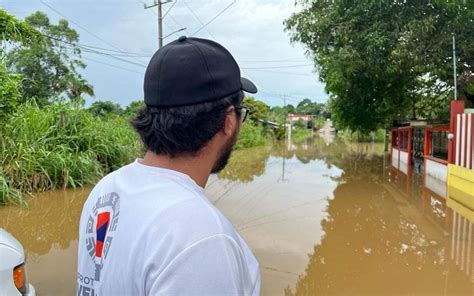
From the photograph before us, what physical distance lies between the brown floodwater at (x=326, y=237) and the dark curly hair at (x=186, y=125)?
3.66 meters

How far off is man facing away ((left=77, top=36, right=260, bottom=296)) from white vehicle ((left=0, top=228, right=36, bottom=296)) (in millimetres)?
1382

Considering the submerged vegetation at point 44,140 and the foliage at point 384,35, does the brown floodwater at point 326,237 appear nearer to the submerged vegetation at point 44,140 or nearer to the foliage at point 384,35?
the submerged vegetation at point 44,140

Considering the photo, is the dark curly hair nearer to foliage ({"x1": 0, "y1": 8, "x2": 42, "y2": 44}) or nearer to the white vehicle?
the white vehicle

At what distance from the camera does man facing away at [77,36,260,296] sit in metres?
0.78

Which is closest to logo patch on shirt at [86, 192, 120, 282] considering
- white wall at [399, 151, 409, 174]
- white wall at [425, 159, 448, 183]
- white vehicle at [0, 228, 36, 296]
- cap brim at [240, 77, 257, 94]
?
cap brim at [240, 77, 257, 94]

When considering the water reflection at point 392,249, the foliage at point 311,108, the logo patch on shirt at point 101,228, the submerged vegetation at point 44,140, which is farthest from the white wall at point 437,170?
the foliage at point 311,108

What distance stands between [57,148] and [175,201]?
10276 millimetres

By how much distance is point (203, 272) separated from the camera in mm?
760

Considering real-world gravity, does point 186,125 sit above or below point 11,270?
above

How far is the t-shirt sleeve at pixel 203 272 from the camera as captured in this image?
2.49 feet

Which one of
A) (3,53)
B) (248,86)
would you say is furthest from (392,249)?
(3,53)

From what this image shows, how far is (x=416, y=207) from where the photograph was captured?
9406mm

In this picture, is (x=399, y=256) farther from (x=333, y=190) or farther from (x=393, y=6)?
(x=393, y=6)

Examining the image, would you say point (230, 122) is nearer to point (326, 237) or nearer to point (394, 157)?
point (326, 237)
